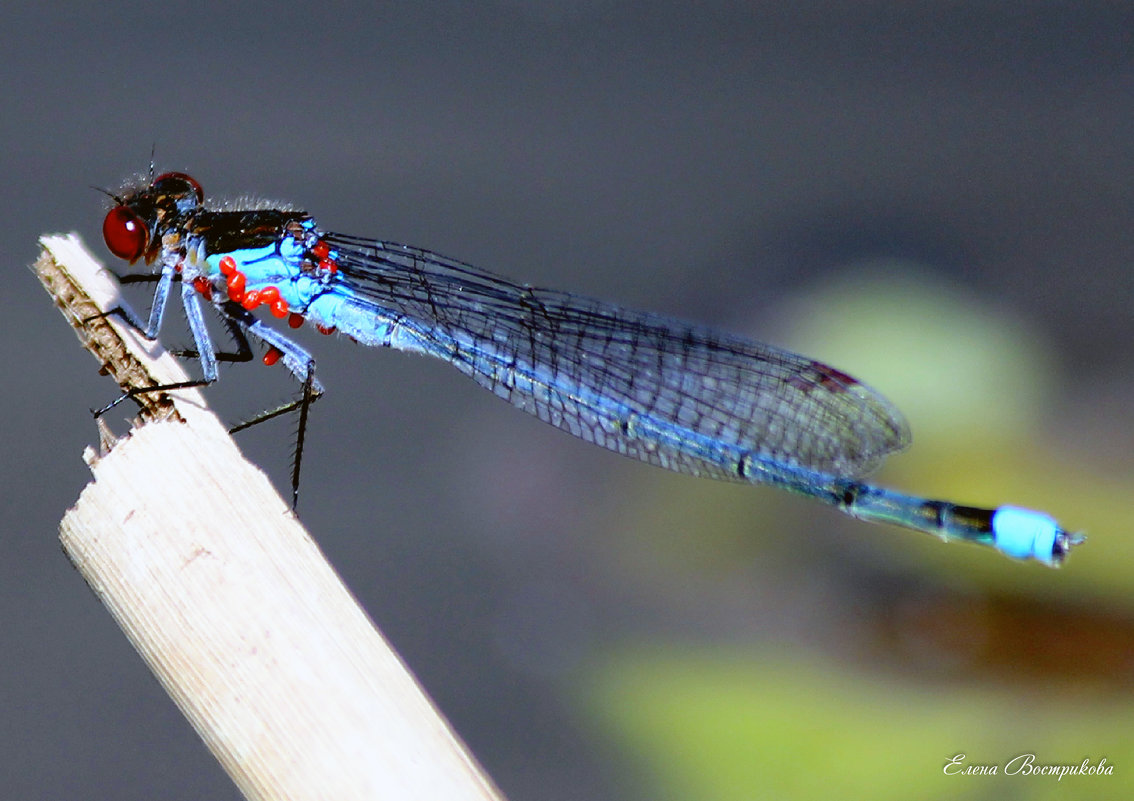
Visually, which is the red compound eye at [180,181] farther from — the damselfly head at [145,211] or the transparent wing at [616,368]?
the transparent wing at [616,368]

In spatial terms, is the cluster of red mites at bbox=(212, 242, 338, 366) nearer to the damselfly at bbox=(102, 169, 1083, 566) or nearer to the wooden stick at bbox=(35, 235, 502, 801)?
the damselfly at bbox=(102, 169, 1083, 566)

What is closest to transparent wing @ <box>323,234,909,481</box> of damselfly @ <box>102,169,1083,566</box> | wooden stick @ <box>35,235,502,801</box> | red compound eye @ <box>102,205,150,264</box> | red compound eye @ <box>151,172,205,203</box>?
damselfly @ <box>102,169,1083,566</box>

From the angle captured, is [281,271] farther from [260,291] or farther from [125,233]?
[125,233]

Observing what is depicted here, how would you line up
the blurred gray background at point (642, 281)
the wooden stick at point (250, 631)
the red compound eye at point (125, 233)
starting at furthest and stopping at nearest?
the blurred gray background at point (642, 281)
the red compound eye at point (125, 233)
the wooden stick at point (250, 631)

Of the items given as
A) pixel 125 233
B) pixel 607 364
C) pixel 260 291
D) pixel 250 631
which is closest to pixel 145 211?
pixel 125 233

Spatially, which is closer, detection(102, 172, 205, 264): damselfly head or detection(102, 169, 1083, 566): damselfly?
detection(102, 172, 205, 264): damselfly head

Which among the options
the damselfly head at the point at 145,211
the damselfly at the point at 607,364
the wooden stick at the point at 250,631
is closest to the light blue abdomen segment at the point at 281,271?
the damselfly at the point at 607,364
